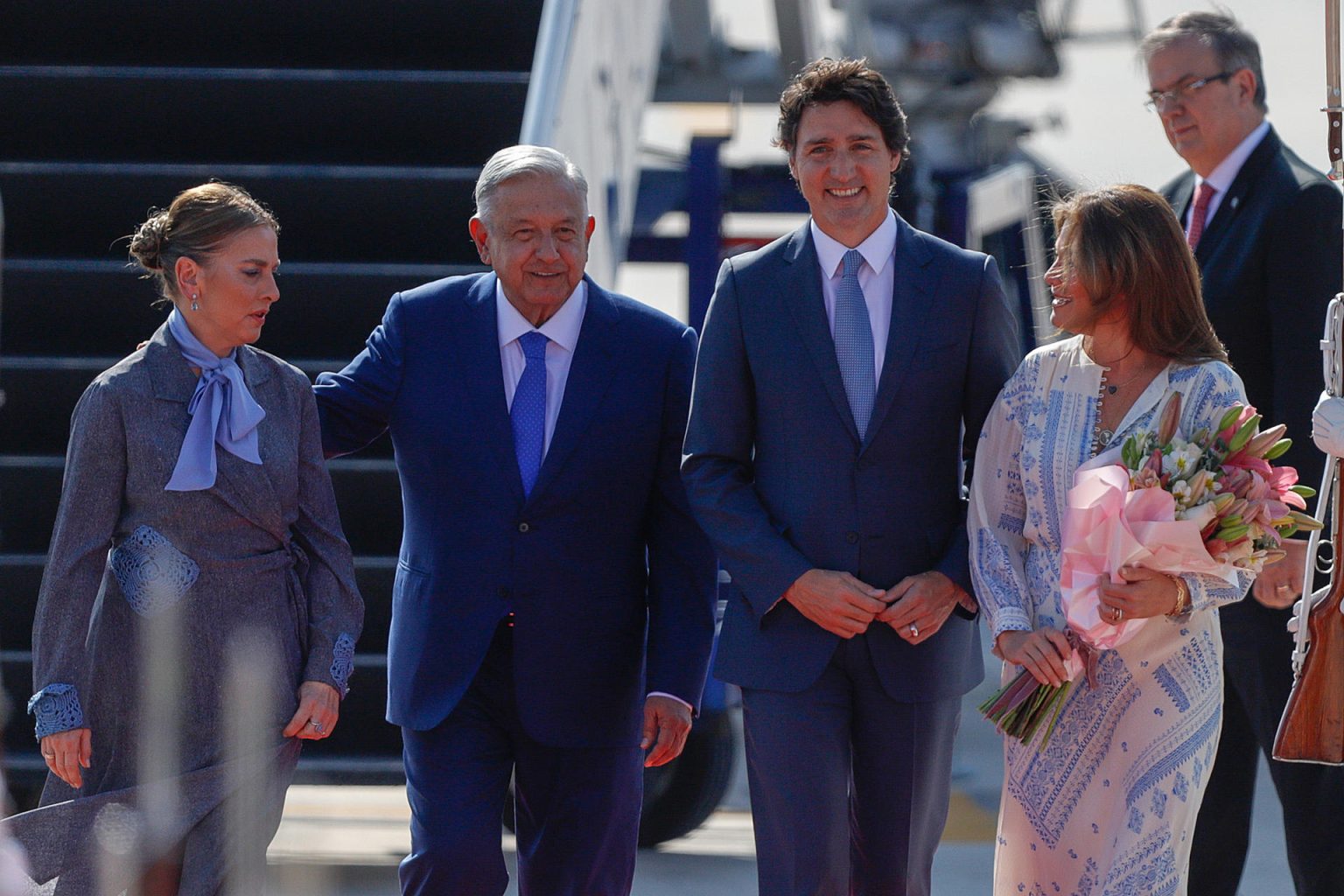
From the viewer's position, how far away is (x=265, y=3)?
19.8ft

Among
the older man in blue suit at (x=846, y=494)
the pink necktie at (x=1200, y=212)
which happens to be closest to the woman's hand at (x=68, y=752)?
the older man in blue suit at (x=846, y=494)

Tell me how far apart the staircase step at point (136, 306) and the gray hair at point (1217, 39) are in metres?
2.15

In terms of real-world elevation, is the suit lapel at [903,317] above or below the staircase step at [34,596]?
above

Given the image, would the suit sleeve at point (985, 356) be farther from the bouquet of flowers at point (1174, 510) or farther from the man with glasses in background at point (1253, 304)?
the man with glasses in background at point (1253, 304)

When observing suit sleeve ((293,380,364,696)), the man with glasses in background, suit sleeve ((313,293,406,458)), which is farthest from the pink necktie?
suit sleeve ((293,380,364,696))

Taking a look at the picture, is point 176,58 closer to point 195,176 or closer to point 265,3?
point 265,3

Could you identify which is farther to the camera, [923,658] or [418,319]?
[418,319]

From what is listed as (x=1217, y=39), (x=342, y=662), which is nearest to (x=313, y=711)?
(x=342, y=662)

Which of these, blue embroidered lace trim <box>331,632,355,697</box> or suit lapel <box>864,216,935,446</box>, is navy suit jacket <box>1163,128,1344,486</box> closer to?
suit lapel <box>864,216,935,446</box>

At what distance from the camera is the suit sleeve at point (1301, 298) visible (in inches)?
146

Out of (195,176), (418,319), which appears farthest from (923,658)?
(195,176)

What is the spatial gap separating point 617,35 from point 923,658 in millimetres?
3405

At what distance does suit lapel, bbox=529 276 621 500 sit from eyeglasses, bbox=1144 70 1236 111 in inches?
58.9

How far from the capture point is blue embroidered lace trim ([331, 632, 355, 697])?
3213mm
